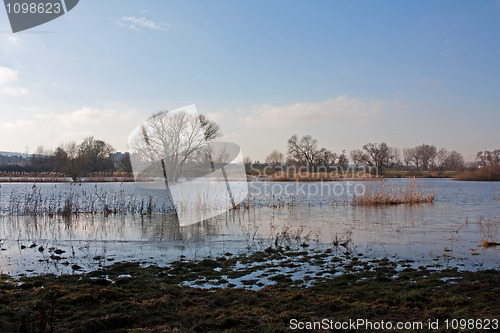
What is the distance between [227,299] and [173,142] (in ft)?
109

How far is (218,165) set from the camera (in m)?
40.0

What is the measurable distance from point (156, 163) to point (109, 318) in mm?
35678

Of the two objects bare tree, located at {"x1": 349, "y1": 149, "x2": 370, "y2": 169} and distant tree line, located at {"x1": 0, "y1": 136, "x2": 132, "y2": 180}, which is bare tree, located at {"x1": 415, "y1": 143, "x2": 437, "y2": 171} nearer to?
bare tree, located at {"x1": 349, "y1": 149, "x2": 370, "y2": 169}

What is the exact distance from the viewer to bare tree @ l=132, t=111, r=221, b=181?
3800cm

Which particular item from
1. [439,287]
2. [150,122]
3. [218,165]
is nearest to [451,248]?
[439,287]

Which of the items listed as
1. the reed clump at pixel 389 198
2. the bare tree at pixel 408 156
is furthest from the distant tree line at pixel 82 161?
the bare tree at pixel 408 156

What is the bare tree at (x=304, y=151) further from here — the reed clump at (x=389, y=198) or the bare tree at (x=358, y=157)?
the reed clump at (x=389, y=198)

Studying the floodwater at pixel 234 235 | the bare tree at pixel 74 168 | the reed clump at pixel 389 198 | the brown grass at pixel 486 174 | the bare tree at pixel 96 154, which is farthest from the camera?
the bare tree at pixel 96 154

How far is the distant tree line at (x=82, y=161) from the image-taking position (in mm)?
48750

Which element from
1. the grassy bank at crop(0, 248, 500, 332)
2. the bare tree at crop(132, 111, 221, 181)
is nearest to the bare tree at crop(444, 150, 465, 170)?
the bare tree at crop(132, 111, 221, 181)

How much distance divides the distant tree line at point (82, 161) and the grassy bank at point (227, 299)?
4508 centimetres

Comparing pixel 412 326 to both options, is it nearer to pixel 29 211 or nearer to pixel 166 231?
pixel 166 231

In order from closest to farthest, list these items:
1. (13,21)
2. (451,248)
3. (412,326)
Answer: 1. (412,326)
2. (13,21)
3. (451,248)

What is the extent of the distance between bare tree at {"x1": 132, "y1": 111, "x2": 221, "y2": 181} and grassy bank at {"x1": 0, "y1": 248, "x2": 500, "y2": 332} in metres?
30.7
